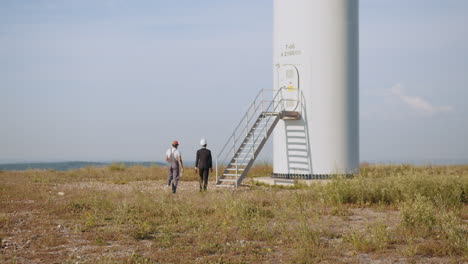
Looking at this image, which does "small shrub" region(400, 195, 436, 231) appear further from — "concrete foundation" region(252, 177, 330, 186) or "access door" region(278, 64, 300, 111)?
"access door" region(278, 64, 300, 111)

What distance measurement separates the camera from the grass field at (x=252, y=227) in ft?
32.4

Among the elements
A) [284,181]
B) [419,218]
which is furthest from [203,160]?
[419,218]

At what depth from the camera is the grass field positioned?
389 inches

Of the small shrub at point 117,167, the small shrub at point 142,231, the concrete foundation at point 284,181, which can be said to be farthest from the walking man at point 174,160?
the small shrub at point 117,167

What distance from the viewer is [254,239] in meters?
11.2

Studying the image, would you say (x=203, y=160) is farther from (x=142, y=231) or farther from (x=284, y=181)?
(x=142, y=231)

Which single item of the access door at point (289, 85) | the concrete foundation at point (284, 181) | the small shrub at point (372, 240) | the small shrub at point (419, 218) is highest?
the access door at point (289, 85)

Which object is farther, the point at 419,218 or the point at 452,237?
the point at 419,218

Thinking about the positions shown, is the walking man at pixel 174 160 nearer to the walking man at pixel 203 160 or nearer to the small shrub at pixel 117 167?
the walking man at pixel 203 160

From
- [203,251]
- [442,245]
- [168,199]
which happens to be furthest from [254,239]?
[168,199]

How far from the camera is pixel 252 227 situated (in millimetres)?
12102

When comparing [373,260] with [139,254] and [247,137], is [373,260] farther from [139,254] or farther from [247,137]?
[247,137]

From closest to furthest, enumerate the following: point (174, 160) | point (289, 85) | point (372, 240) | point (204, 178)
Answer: point (372, 240)
point (174, 160)
point (204, 178)
point (289, 85)

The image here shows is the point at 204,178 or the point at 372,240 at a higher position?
the point at 204,178
